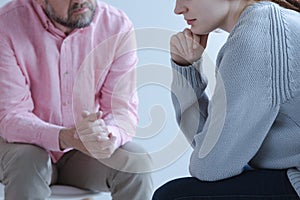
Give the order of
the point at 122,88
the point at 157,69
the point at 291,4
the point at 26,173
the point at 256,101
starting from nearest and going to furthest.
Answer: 1. the point at 256,101
2. the point at 291,4
3. the point at 26,173
4. the point at 122,88
5. the point at 157,69

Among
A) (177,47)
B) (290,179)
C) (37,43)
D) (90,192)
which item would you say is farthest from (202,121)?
(37,43)

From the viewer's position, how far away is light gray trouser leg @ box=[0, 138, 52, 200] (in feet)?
4.50

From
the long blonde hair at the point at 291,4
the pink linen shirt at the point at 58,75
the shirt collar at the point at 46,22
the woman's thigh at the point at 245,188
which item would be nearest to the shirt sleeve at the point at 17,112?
the pink linen shirt at the point at 58,75

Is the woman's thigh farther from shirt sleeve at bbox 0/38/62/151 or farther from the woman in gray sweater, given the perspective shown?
shirt sleeve at bbox 0/38/62/151

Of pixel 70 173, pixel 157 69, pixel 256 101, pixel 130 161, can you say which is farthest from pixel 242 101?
pixel 157 69

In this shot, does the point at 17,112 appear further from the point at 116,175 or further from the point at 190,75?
the point at 190,75

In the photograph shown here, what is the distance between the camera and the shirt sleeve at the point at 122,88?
1581 mm

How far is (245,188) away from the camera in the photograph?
3.25 ft

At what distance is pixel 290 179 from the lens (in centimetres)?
98

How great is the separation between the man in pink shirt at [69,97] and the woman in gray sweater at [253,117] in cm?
42

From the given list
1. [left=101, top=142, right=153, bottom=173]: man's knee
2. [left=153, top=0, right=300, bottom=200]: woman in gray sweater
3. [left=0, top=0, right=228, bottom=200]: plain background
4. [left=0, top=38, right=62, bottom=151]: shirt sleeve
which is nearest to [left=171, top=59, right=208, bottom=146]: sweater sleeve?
[left=153, top=0, right=300, bottom=200]: woman in gray sweater

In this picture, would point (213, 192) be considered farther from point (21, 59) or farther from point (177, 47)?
point (21, 59)

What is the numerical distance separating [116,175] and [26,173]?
9.6 inches

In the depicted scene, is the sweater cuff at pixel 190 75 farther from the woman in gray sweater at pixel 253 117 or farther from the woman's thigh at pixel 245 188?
the woman's thigh at pixel 245 188
